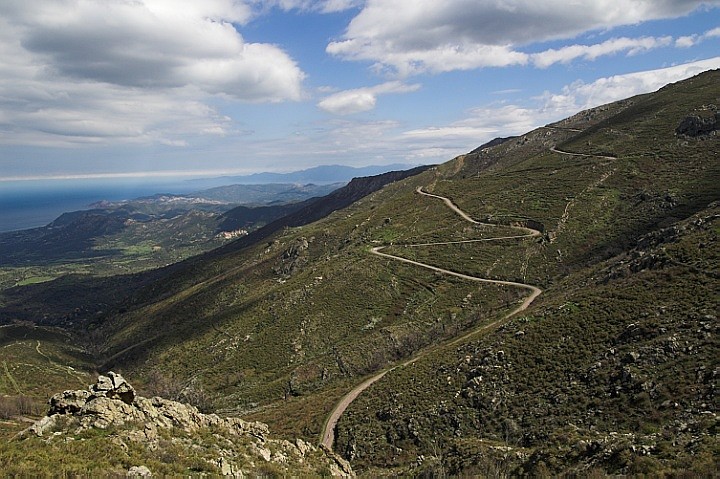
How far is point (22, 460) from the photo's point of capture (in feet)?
45.9

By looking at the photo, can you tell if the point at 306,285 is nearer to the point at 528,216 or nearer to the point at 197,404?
the point at 197,404

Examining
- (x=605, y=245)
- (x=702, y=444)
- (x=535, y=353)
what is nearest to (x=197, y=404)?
(x=535, y=353)

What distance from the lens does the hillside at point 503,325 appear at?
2350 cm

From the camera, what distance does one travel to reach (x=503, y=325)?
4138cm

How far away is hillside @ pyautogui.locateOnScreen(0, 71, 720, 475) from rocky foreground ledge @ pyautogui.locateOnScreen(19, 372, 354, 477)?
741 cm

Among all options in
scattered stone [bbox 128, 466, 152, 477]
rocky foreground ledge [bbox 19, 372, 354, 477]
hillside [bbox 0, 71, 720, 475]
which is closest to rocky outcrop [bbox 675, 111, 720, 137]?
hillside [bbox 0, 71, 720, 475]

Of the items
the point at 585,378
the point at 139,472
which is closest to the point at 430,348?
the point at 585,378

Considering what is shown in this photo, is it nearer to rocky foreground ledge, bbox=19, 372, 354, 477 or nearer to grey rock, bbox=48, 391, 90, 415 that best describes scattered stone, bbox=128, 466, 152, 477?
rocky foreground ledge, bbox=19, 372, 354, 477

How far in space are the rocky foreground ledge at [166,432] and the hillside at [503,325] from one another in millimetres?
7410

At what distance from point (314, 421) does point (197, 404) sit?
2869 centimetres

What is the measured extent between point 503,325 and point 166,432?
32.8 metres

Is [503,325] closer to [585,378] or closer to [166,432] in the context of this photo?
[585,378]

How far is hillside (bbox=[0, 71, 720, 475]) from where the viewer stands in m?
23.5

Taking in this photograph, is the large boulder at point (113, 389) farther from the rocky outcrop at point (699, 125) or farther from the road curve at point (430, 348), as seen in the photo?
the rocky outcrop at point (699, 125)
